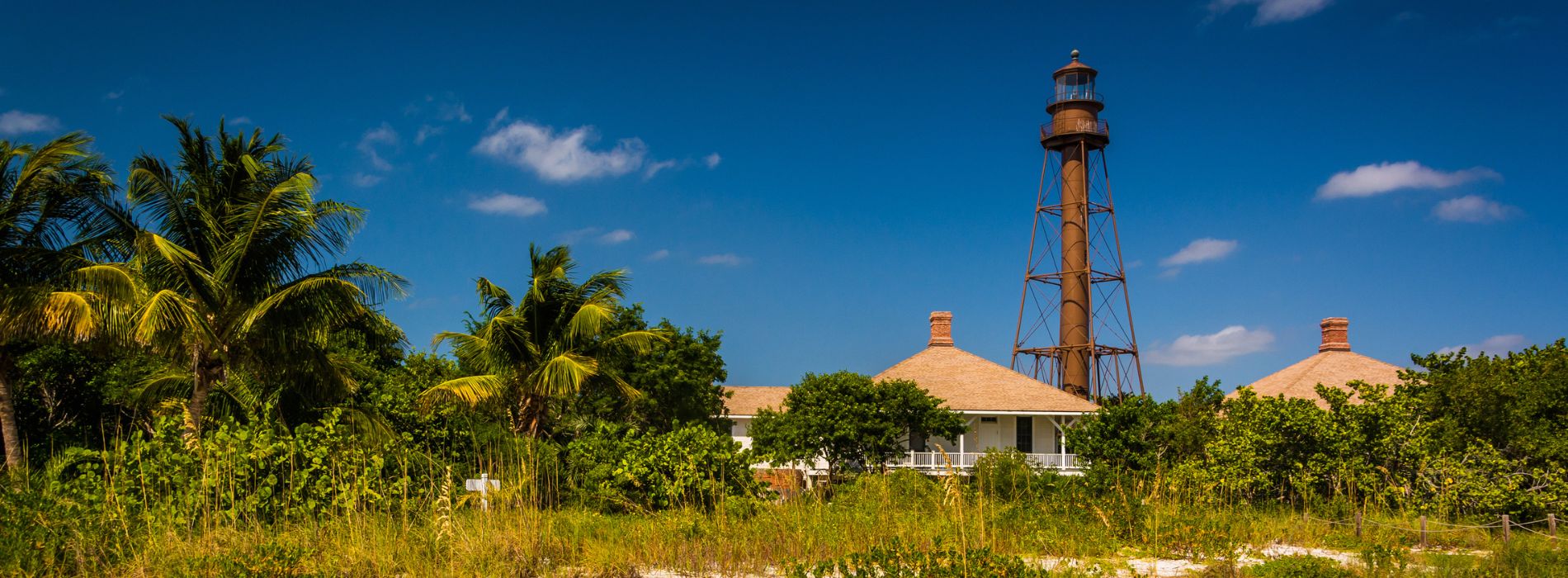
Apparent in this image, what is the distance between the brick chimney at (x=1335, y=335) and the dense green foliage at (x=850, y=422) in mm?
16327

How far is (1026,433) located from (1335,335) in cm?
1074

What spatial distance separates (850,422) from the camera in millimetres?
23250

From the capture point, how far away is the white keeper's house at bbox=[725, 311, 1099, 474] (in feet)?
96.1

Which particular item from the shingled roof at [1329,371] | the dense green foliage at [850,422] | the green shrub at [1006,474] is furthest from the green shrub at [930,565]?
the shingled roof at [1329,371]

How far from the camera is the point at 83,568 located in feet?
24.5

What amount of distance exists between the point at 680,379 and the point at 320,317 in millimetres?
15249

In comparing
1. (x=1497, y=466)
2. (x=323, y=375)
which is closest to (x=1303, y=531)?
(x=1497, y=466)

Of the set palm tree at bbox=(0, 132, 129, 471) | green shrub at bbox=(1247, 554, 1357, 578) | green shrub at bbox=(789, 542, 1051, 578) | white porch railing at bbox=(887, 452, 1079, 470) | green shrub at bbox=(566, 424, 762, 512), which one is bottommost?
white porch railing at bbox=(887, 452, 1079, 470)

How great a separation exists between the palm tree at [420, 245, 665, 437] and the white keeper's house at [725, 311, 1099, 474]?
1048cm

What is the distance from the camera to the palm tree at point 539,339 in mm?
19047

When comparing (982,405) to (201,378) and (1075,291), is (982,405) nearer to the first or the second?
(1075,291)

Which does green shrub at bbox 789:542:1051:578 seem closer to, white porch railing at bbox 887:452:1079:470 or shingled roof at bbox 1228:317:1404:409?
white porch railing at bbox 887:452:1079:470

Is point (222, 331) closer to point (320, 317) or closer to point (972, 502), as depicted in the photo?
point (320, 317)

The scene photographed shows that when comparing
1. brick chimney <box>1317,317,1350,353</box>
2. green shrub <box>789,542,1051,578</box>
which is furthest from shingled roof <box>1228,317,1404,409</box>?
green shrub <box>789,542,1051,578</box>
